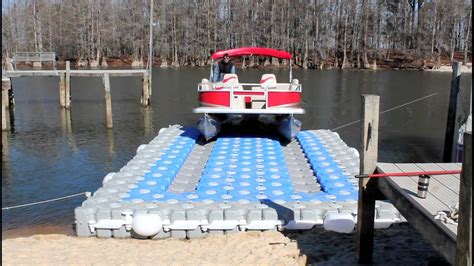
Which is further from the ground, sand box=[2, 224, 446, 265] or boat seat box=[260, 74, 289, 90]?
boat seat box=[260, 74, 289, 90]

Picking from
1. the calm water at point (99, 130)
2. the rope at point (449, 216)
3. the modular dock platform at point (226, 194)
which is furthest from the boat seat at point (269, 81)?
the rope at point (449, 216)

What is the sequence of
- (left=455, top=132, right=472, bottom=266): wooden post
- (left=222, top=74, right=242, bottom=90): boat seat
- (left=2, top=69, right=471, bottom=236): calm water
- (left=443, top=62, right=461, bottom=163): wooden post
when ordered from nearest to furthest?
(left=455, top=132, right=472, bottom=266): wooden post < (left=2, top=69, right=471, bottom=236): calm water < (left=443, top=62, right=461, bottom=163): wooden post < (left=222, top=74, right=242, bottom=90): boat seat

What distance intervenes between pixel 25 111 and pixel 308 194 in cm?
1937

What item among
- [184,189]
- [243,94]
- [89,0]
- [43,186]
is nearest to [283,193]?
[184,189]

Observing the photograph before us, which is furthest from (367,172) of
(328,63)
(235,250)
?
(328,63)

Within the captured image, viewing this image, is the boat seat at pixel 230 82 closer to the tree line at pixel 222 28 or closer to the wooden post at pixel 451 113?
the wooden post at pixel 451 113

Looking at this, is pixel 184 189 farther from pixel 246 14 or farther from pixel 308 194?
pixel 246 14

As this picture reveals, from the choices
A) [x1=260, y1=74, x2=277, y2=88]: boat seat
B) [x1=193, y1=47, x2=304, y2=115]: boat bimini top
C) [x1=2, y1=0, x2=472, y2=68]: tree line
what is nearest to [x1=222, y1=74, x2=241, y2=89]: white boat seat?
[x1=193, y1=47, x2=304, y2=115]: boat bimini top

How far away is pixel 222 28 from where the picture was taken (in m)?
70.1

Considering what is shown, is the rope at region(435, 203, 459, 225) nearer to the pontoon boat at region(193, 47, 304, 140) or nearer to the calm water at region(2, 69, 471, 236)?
the calm water at region(2, 69, 471, 236)

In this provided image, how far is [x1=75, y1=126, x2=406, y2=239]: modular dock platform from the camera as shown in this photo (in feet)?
24.2

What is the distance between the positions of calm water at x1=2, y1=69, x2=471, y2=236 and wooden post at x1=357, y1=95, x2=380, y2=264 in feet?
18.3

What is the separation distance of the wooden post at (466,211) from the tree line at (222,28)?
60.8m

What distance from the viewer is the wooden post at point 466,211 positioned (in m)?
3.69
